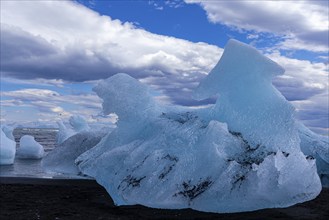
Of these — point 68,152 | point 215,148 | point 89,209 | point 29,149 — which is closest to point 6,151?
point 29,149

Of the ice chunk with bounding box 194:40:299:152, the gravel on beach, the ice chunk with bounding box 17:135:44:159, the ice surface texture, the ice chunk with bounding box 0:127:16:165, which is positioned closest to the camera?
the ice surface texture

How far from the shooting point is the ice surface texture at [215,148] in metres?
8.62

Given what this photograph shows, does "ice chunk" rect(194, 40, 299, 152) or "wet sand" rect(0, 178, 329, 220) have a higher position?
"ice chunk" rect(194, 40, 299, 152)

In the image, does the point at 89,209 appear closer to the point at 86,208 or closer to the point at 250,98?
the point at 86,208

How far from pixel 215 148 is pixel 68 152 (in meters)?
9.52

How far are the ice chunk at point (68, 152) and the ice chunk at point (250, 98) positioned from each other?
7.52 metres

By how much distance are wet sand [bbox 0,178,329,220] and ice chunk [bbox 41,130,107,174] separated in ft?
3.78

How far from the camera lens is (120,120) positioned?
459 inches

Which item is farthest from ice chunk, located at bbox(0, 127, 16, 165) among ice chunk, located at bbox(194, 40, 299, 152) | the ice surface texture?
ice chunk, located at bbox(194, 40, 299, 152)

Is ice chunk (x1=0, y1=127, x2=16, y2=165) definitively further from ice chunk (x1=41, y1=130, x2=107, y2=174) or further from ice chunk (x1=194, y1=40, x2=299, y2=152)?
ice chunk (x1=194, y1=40, x2=299, y2=152)

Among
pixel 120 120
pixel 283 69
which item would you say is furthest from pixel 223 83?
pixel 120 120

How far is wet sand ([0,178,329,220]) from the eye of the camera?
34.3ft

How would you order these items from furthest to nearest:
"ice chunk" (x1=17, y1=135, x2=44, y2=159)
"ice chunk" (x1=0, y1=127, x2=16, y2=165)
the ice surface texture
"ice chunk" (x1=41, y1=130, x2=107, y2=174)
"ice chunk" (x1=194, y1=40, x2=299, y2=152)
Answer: "ice chunk" (x1=17, y1=135, x2=44, y2=159), "ice chunk" (x1=0, y1=127, x2=16, y2=165), "ice chunk" (x1=41, y1=130, x2=107, y2=174), "ice chunk" (x1=194, y1=40, x2=299, y2=152), the ice surface texture

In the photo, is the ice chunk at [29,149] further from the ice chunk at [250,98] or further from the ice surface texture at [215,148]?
the ice chunk at [250,98]
